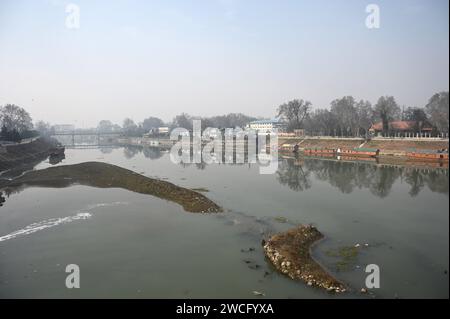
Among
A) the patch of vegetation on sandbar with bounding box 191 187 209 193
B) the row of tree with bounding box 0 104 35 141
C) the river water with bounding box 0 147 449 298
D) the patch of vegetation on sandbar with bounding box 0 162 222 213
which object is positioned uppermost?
the row of tree with bounding box 0 104 35 141

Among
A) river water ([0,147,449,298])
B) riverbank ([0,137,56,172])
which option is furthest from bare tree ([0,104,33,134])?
river water ([0,147,449,298])

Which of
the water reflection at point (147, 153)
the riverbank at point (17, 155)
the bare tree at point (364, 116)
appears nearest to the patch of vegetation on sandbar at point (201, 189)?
the riverbank at point (17, 155)

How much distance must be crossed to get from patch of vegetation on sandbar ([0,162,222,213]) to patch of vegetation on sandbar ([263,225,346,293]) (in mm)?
7523

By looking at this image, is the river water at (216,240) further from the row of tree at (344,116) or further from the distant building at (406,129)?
the row of tree at (344,116)

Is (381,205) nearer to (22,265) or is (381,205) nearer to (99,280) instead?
(99,280)

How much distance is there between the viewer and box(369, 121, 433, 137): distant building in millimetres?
50531

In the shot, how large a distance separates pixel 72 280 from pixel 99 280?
3.39 feet

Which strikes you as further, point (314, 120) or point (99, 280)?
point (314, 120)

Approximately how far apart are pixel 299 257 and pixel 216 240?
4786mm

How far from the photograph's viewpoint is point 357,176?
3509 centimetres

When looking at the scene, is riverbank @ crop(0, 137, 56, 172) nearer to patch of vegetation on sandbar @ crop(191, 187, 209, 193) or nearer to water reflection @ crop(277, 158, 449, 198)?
patch of vegetation on sandbar @ crop(191, 187, 209, 193)

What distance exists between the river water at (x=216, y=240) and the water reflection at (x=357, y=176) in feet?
1.68
